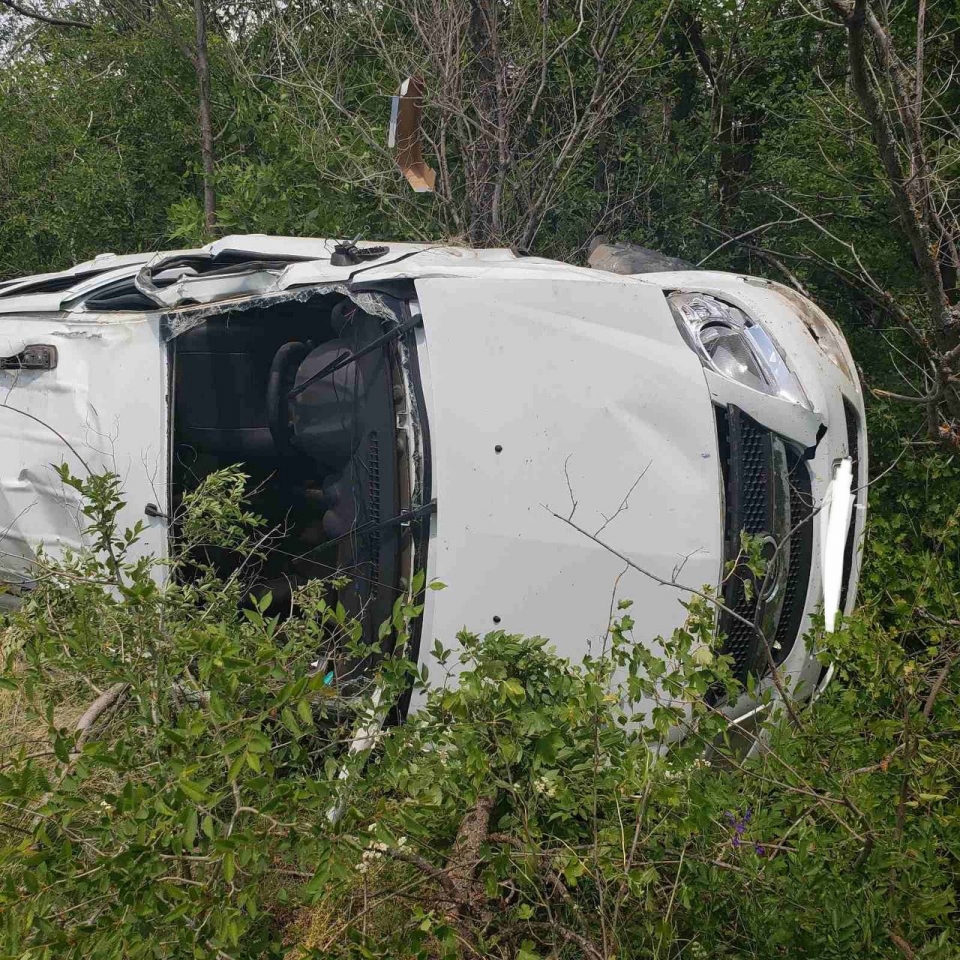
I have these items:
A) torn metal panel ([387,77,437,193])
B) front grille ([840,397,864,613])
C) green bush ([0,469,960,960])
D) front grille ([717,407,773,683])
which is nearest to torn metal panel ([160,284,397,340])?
green bush ([0,469,960,960])

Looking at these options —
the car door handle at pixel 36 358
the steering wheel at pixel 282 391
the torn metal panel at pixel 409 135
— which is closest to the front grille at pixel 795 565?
the steering wheel at pixel 282 391

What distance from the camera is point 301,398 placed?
3.99 metres

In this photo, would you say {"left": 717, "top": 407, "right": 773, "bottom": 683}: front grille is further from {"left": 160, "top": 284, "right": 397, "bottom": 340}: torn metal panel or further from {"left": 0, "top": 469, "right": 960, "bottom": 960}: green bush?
{"left": 160, "top": 284, "right": 397, "bottom": 340}: torn metal panel

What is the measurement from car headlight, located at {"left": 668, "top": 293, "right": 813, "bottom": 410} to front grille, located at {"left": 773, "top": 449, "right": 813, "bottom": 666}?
257 mm

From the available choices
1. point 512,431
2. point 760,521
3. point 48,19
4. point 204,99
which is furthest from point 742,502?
point 48,19

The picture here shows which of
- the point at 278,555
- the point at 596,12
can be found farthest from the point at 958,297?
the point at 278,555

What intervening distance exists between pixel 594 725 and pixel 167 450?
182 cm

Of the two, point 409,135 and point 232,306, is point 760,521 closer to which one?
point 232,306

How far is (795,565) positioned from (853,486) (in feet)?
1.44

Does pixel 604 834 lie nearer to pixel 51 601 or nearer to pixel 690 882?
pixel 690 882

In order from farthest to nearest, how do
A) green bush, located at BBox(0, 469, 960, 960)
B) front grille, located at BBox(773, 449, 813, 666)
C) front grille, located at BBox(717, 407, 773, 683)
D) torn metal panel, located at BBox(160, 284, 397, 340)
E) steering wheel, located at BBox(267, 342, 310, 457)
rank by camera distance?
steering wheel, located at BBox(267, 342, 310, 457) < torn metal panel, located at BBox(160, 284, 397, 340) < front grille, located at BBox(773, 449, 813, 666) < front grille, located at BBox(717, 407, 773, 683) < green bush, located at BBox(0, 469, 960, 960)

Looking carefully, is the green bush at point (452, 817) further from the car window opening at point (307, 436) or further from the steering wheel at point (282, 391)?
the steering wheel at point (282, 391)

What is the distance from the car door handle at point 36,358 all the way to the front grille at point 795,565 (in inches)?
108

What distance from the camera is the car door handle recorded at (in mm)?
3725
